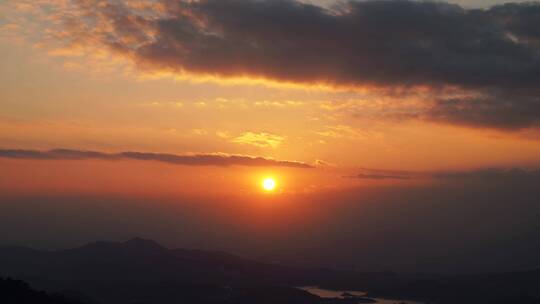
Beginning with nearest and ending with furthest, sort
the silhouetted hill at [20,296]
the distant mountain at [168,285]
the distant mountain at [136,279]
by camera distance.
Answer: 1. the silhouetted hill at [20,296]
2. the distant mountain at [168,285]
3. the distant mountain at [136,279]

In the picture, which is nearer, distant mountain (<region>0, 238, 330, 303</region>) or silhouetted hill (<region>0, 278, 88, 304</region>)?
silhouetted hill (<region>0, 278, 88, 304</region>)

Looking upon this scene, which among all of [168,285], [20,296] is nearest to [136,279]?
[168,285]

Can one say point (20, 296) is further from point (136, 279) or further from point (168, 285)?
point (136, 279)

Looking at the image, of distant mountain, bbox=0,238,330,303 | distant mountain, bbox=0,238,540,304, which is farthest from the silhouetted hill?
distant mountain, bbox=0,238,330,303

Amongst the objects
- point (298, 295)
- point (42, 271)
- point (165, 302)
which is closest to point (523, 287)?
point (298, 295)

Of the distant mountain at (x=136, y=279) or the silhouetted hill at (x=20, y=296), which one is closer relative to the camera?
the silhouetted hill at (x=20, y=296)

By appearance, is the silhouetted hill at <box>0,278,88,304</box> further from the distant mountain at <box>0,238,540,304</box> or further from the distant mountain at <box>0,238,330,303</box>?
the distant mountain at <box>0,238,330,303</box>

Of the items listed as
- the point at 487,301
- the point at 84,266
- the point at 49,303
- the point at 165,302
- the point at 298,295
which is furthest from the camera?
the point at 84,266

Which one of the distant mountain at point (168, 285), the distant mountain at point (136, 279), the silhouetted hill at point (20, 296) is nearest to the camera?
the silhouetted hill at point (20, 296)

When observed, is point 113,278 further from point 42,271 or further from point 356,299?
point 356,299

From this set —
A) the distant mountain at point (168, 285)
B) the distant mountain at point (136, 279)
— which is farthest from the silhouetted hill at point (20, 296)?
the distant mountain at point (136, 279)

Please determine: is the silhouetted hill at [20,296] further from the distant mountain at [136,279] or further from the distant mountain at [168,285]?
the distant mountain at [136,279]
